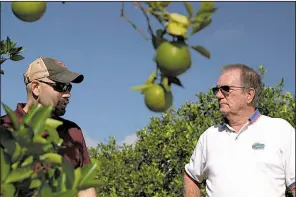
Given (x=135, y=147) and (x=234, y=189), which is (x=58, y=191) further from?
(x=135, y=147)

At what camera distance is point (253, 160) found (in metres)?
4.30

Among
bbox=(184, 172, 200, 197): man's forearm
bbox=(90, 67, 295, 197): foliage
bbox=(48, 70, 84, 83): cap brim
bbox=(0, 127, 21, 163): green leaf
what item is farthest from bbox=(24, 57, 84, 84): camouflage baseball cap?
bbox=(90, 67, 295, 197): foliage

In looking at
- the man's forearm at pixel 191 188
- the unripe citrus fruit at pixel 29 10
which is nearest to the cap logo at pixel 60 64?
the man's forearm at pixel 191 188

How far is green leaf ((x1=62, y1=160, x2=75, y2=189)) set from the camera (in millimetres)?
1672

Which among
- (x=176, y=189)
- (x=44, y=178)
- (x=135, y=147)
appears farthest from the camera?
(x=135, y=147)

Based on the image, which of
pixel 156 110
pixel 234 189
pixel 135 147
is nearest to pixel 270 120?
pixel 234 189

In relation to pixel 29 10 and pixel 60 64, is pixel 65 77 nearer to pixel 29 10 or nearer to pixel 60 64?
pixel 60 64

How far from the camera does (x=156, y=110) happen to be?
170 cm

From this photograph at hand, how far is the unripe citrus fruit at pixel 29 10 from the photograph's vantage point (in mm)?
1844

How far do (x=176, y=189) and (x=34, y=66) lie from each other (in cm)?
761

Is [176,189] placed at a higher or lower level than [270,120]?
lower

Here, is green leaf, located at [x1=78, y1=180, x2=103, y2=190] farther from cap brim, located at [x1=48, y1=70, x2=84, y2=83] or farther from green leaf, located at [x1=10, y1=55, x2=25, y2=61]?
green leaf, located at [x1=10, y1=55, x2=25, y2=61]

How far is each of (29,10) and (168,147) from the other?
31.6 ft

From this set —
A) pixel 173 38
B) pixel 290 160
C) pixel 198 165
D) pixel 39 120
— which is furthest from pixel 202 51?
pixel 198 165
